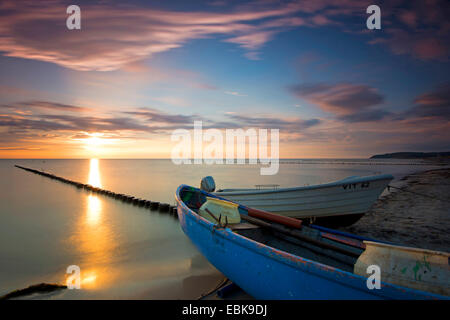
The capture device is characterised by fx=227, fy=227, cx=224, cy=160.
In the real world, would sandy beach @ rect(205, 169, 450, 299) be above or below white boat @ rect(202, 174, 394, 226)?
below

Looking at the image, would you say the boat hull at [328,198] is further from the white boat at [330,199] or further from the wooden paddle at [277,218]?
the wooden paddle at [277,218]

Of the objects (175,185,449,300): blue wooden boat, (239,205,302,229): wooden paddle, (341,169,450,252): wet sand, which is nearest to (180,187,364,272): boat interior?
(175,185,449,300): blue wooden boat

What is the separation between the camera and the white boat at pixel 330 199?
868cm

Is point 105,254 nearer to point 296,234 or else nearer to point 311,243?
point 296,234

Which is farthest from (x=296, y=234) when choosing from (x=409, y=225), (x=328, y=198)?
(x=409, y=225)

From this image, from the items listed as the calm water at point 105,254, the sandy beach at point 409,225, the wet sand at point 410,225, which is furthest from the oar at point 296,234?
the wet sand at point 410,225

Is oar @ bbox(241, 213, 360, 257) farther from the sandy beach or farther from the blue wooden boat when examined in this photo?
the sandy beach

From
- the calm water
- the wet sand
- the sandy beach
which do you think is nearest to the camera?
the calm water

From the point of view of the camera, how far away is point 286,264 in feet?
11.5

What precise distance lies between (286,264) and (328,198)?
251 inches

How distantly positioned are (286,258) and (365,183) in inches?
267

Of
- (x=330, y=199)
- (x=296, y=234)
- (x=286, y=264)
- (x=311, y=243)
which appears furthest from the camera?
(x=330, y=199)

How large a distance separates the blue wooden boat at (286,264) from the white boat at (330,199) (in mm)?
3640

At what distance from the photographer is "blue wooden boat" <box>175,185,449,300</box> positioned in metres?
2.89
